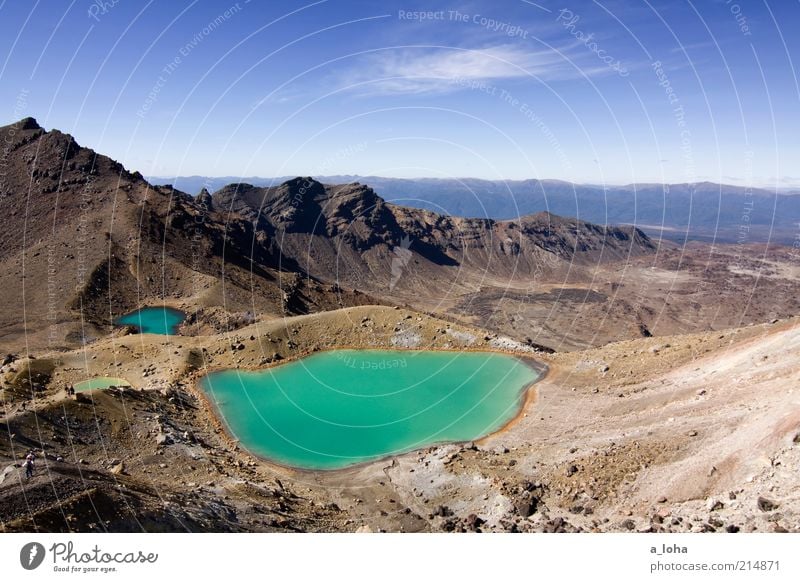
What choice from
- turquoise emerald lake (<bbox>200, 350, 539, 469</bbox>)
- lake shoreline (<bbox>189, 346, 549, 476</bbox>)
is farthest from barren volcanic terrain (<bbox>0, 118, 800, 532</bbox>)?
turquoise emerald lake (<bbox>200, 350, 539, 469</bbox>)

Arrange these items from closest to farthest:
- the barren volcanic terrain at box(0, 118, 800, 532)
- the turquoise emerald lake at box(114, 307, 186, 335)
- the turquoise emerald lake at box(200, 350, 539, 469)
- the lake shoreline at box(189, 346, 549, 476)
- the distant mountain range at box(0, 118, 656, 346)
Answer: the barren volcanic terrain at box(0, 118, 800, 532) → the lake shoreline at box(189, 346, 549, 476) → the turquoise emerald lake at box(200, 350, 539, 469) → the turquoise emerald lake at box(114, 307, 186, 335) → the distant mountain range at box(0, 118, 656, 346)

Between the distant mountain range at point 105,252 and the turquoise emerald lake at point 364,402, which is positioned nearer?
the turquoise emerald lake at point 364,402

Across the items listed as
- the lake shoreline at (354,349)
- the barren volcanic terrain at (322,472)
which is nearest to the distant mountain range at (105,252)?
the barren volcanic terrain at (322,472)

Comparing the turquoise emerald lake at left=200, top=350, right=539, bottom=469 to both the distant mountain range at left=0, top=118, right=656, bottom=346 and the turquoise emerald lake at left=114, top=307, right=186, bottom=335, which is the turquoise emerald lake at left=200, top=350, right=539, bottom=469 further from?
the distant mountain range at left=0, top=118, right=656, bottom=346

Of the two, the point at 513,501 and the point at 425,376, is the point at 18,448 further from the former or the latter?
the point at 425,376

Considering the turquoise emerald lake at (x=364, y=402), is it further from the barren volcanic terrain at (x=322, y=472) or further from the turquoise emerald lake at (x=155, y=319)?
the turquoise emerald lake at (x=155, y=319)

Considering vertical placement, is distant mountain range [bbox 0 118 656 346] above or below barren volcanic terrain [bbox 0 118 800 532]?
above
